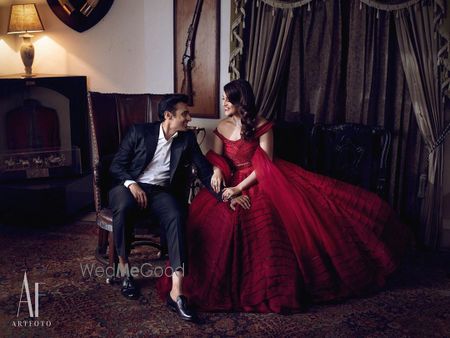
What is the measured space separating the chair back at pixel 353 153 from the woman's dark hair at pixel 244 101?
2.01 feet

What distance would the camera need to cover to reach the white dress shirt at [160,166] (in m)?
3.38

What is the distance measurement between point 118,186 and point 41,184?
1470 millimetres

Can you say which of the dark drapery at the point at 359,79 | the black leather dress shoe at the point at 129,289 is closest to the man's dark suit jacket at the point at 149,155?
the black leather dress shoe at the point at 129,289

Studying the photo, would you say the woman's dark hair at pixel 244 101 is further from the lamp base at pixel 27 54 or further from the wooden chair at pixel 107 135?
the lamp base at pixel 27 54

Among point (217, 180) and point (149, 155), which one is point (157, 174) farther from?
point (217, 180)

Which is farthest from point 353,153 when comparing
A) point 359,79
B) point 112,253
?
point 112,253

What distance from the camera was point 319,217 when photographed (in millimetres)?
3162

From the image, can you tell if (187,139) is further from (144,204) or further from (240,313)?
(240,313)

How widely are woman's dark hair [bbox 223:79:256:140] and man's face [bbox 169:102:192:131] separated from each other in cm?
33

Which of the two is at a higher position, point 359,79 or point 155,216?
point 359,79

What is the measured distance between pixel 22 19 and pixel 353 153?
2.88 metres

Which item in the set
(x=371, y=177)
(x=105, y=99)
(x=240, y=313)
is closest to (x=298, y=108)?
(x=371, y=177)

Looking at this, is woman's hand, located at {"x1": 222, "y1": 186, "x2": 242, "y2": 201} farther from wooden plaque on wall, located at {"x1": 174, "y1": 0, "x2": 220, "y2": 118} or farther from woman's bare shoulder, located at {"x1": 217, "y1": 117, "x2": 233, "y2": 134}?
wooden plaque on wall, located at {"x1": 174, "y1": 0, "x2": 220, "y2": 118}

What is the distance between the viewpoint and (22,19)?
4406 mm
